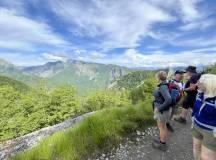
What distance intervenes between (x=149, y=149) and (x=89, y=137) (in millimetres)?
1992

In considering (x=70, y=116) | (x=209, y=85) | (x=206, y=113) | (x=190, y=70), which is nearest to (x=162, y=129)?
(x=190, y=70)

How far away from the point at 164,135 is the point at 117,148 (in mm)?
1521

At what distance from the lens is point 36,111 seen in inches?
1773

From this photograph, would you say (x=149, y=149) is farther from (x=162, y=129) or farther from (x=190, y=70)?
(x=190, y=70)

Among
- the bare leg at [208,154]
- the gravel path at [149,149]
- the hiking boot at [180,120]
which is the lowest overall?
the gravel path at [149,149]

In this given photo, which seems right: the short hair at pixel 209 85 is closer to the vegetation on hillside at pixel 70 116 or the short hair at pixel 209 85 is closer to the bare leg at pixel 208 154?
the bare leg at pixel 208 154

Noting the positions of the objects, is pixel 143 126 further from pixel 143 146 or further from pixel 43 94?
pixel 43 94

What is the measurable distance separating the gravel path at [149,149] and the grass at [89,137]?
28 centimetres

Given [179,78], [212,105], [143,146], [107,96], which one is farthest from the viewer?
[107,96]

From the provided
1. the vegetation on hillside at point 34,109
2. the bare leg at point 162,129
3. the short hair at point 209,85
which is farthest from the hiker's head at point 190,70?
the vegetation on hillside at point 34,109

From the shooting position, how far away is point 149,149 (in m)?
7.64

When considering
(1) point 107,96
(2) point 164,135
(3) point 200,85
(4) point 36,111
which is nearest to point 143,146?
(2) point 164,135

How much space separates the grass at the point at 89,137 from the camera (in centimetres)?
630

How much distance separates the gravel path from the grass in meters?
0.28
